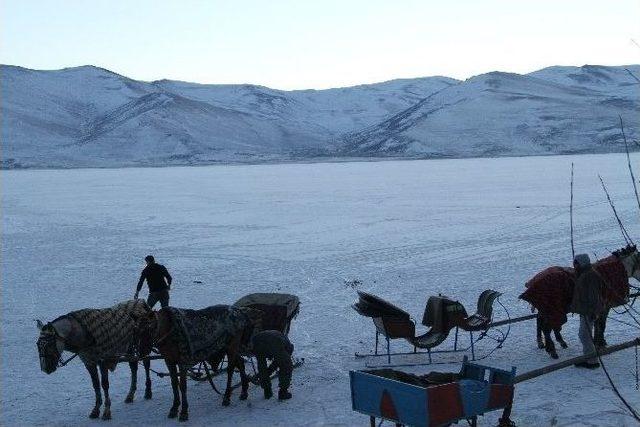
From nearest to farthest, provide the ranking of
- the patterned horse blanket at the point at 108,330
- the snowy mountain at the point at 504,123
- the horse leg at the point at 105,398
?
the patterned horse blanket at the point at 108,330 < the horse leg at the point at 105,398 < the snowy mountain at the point at 504,123

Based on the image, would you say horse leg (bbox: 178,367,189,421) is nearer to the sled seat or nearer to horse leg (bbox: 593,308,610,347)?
the sled seat

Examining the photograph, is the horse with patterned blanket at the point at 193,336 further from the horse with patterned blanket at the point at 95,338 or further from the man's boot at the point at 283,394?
the man's boot at the point at 283,394

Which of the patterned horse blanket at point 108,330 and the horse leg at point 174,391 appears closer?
the patterned horse blanket at point 108,330

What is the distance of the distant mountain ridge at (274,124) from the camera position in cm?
11362

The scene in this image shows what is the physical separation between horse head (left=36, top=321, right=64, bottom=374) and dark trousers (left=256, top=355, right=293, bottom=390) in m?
2.18

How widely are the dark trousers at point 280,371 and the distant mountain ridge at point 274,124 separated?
313 feet

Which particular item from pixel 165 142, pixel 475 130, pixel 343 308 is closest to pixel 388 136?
pixel 475 130

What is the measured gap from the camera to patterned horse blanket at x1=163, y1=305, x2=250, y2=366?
730cm

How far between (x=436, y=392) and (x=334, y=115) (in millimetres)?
183745

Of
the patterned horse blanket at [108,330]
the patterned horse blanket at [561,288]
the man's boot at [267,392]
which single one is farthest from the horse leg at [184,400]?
the patterned horse blanket at [561,288]

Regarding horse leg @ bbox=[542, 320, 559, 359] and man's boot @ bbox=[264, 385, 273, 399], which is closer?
man's boot @ bbox=[264, 385, 273, 399]

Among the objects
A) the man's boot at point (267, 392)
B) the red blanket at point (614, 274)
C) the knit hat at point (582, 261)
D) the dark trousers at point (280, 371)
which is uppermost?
the knit hat at point (582, 261)

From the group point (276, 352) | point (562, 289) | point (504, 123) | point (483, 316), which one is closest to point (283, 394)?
point (276, 352)

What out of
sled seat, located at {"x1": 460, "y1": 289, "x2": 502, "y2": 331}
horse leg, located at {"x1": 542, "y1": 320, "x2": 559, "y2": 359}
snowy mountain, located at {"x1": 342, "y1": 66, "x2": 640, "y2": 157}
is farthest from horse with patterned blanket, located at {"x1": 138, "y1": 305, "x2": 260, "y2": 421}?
snowy mountain, located at {"x1": 342, "y1": 66, "x2": 640, "y2": 157}
